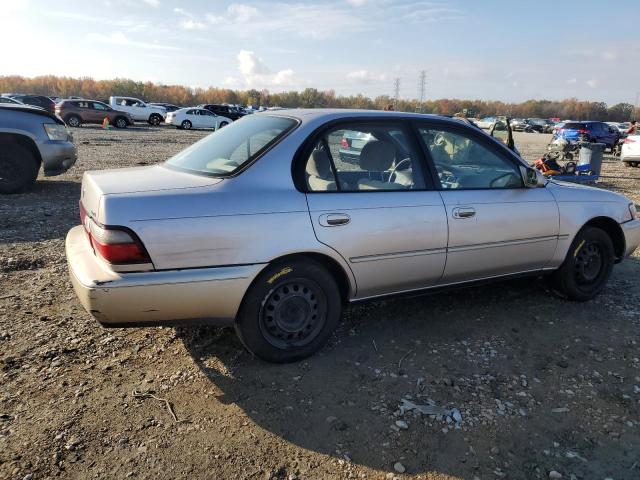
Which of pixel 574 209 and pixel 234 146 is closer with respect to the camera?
pixel 234 146

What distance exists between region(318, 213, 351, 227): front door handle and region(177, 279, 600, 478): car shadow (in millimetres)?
959

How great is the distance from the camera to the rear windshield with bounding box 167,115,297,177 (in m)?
3.21

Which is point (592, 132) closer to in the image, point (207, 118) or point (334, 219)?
point (207, 118)

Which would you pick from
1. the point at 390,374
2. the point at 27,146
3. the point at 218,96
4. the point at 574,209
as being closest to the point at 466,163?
the point at 574,209

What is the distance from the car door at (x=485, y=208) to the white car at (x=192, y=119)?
29186 millimetres

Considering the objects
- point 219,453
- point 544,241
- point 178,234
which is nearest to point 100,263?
point 178,234

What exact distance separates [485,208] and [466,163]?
45cm

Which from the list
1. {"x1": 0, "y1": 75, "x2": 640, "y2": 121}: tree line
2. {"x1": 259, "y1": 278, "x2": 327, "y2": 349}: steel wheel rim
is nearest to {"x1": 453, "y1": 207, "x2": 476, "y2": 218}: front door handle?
{"x1": 259, "y1": 278, "x2": 327, "y2": 349}: steel wheel rim

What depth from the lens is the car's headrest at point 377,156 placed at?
3.66 metres

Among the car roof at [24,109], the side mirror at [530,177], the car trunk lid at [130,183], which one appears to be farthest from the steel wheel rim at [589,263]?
the car roof at [24,109]

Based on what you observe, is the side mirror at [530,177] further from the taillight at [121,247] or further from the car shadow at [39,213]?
the car shadow at [39,213]

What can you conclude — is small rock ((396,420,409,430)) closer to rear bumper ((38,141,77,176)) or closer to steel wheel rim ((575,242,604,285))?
steel wheel rim ((575,242,604,285))

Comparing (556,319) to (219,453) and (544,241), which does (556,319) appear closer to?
(544,241)

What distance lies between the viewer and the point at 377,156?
3.72m
